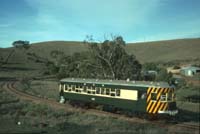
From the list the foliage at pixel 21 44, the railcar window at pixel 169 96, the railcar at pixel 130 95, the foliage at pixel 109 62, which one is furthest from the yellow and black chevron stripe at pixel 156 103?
the foliage at pixel 21 44

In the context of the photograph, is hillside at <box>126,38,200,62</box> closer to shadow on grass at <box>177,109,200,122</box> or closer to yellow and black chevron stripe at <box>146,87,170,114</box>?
shadow on grass at <box>177,109,200,122</box>

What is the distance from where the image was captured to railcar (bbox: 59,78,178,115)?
22391 mm

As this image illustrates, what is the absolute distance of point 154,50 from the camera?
138250mm

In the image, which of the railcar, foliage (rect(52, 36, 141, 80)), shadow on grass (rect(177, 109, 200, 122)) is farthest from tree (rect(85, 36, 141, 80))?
shadow on grass (rect(177, 109, 200, 122))

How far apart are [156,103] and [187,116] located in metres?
4.75

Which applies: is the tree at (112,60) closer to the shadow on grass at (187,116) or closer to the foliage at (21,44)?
the shadow on grass at (187,116)

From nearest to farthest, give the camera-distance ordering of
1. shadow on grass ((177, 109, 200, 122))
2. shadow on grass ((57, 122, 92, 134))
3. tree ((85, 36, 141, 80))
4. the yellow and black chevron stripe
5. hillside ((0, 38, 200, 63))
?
shadow on grass ((57, 122, 92, 134)) < the yellow and black chevron stripe < shadow on grass ((177, 109, 200, 122)) < tree ((85, 36, 141, 80)) < hillside ((0, 38, 200, 63))

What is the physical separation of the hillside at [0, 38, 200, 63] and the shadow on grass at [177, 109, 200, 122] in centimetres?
8698

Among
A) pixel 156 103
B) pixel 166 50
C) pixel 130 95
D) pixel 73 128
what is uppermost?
pixel 166 50

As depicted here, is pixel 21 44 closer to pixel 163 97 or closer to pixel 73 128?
pixel 73 128

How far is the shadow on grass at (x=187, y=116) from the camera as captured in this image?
957 inches

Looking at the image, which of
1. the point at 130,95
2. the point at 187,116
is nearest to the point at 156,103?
the point at 130,95

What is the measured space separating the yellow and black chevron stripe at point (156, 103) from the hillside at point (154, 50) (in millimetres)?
A: 92823

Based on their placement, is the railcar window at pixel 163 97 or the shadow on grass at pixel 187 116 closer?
the railcar window at pixel 163 97
